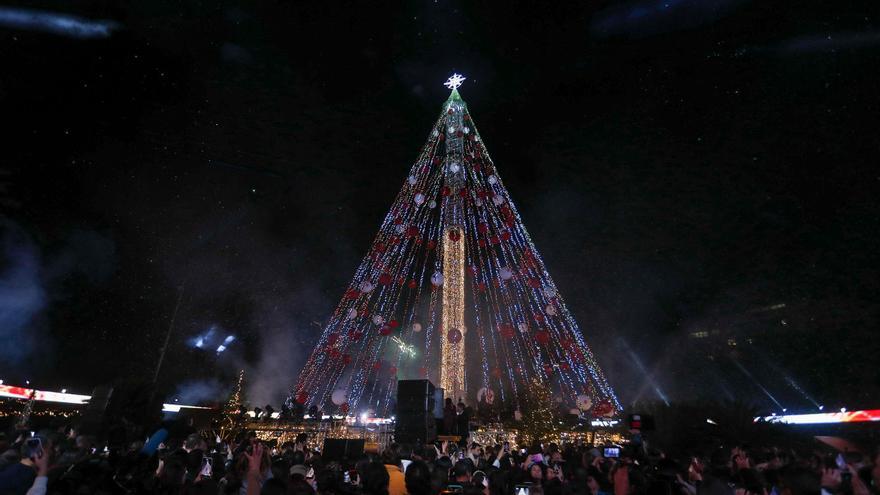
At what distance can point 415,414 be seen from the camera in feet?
43.6

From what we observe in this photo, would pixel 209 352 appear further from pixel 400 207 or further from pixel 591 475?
pixel 591 475

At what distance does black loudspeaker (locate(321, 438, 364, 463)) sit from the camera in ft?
31.7

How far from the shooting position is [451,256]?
92.0 feet

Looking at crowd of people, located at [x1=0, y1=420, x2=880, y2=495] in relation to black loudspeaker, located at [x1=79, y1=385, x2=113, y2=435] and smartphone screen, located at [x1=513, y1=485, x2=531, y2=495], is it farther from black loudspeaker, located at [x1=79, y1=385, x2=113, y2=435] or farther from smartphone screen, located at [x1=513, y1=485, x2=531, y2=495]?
black loudspeaker, located at [x1=79, y1=385, x2=113, y2=435]

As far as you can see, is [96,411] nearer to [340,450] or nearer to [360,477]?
[340,450]

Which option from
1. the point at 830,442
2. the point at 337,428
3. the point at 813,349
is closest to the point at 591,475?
the point at 337,428

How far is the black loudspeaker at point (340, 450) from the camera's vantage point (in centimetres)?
965

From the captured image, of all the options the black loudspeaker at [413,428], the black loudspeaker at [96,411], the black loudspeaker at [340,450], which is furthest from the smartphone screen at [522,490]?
the black loudspeaker at [96,411]

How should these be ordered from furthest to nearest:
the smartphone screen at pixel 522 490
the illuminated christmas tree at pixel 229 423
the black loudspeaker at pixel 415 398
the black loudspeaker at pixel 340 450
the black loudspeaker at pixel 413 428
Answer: the illuminated christmas tree at pixel 229 423
the black loudspeaker at pixel 415 398
the black loudspeaker at pixel 413 428
the black loudspeaker at pixel 340 450
the smartphone screen at pixel 522 490

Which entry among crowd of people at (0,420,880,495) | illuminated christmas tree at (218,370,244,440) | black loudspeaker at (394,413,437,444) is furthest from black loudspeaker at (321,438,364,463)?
illuminated christmas tree at (218,370,244,440)

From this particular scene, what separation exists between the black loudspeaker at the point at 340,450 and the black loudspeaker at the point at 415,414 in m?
3.43

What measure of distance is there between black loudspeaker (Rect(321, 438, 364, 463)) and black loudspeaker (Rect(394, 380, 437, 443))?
343cm

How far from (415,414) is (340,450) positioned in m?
3.89

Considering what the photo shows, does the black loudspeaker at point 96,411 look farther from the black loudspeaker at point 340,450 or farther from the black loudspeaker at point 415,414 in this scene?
the black loudspeaker at point 415,414
